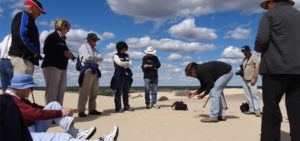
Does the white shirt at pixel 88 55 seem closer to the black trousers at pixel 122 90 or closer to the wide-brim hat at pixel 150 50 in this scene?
the black trousers at pixel 122 90

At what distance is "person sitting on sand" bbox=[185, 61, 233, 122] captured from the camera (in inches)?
201

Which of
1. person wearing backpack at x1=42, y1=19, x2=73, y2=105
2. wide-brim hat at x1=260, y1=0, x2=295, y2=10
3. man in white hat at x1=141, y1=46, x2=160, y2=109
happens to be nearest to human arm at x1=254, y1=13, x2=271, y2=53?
wide-brim hat at x1=260, y1=0, x2=295, y2=10

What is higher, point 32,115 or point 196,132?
point 32,115

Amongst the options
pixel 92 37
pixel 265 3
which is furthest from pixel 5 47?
pixel 265 3

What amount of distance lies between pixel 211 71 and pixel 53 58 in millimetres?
3413

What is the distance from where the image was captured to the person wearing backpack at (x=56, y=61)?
473cm

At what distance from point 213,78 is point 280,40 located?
8.76 ft

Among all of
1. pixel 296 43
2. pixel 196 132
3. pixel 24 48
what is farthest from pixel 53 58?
pixel 296 43

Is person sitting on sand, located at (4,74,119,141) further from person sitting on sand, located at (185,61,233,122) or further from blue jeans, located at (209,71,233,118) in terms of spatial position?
blue jeans, located at (209,71,233,118)

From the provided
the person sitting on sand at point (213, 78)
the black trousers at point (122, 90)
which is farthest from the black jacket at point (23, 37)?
the person sitting on sand at point (213, 78)

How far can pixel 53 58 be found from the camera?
479 centimetres

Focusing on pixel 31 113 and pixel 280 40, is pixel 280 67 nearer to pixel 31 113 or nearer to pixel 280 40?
pixel 280 40

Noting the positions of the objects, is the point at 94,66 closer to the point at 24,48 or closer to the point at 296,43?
the point at 24,48

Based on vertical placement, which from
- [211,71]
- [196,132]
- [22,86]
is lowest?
[196,132]
